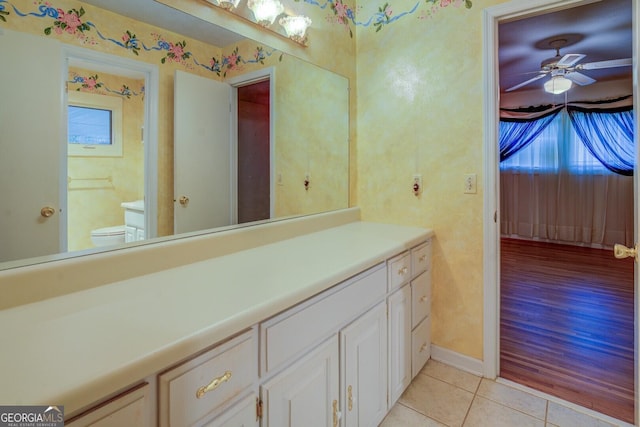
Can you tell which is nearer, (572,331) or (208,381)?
(208,381)

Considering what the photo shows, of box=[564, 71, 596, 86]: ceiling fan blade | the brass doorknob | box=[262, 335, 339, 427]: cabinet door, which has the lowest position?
box=[262, 335, 339, 427]: cabinet door

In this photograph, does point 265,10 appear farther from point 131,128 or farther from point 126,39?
point 131,128

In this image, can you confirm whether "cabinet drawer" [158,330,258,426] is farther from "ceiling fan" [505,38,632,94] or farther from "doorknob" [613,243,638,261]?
"ceiling fan" [505,38,632,94]

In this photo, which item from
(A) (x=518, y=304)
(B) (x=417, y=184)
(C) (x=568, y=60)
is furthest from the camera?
(C) (x=568, y=60)

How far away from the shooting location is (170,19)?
1.30 metres

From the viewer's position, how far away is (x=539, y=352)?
215 cm

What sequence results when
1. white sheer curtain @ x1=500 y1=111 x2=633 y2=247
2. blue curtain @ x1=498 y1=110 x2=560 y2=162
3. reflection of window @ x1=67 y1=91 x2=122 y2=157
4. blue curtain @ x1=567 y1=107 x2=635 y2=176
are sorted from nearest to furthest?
reflection of window @ x1=67 y1=91 x2=122 y2=157, blue curtain @ x1=567 y1=107 x2=635 y2=176, white sheer curtain @ x1=500 y1=111 x2=633 y2=247, blue curtain @ x1=498 y1=110 x2=560 y2=162

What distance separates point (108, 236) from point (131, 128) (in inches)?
15.2

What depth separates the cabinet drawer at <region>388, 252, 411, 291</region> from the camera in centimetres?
154

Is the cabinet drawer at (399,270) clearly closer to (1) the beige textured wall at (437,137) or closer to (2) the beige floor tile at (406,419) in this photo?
(1) the beige textured wall at (437,137)

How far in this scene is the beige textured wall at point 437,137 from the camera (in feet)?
6.14

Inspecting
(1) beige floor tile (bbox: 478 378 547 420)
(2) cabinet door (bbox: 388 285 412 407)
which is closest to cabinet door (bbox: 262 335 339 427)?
(2) cabinet door (bbox: 388 285 412 407)

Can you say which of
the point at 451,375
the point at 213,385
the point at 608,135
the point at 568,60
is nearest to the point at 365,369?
the point at 213,385

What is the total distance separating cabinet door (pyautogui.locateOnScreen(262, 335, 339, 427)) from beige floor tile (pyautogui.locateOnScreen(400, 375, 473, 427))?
2.26ft
